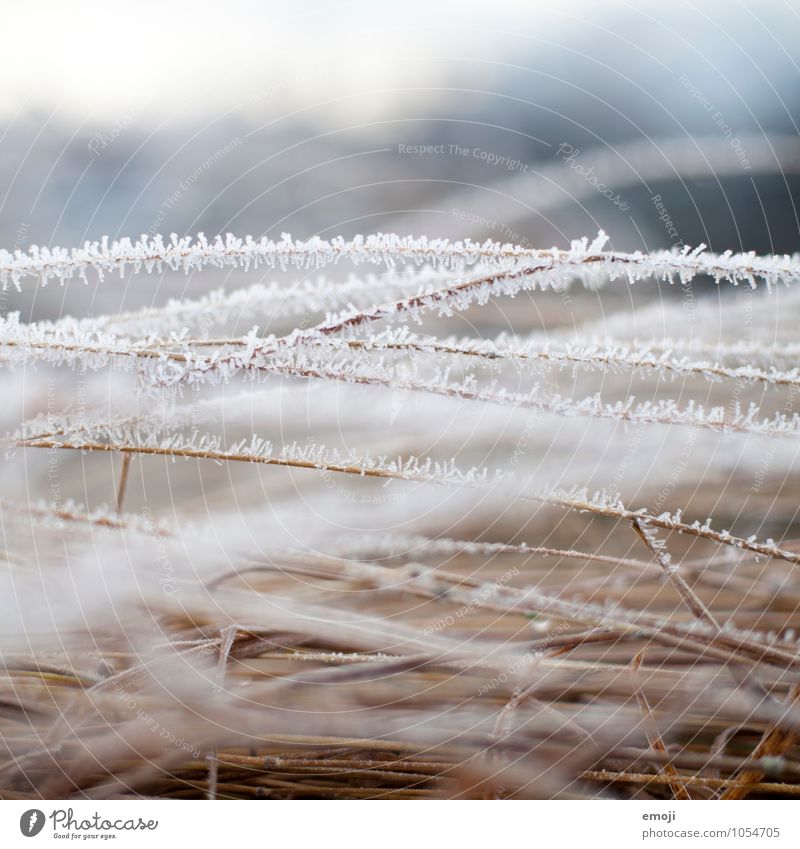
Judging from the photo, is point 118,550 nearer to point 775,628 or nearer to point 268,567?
point 268,567

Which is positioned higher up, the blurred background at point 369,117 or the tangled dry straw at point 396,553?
the blurred background at point 369,117

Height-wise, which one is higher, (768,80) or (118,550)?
(768,80)

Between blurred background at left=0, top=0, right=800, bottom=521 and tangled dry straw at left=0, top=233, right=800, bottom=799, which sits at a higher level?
blurred background at left=0, top=0, right=800, bottom=521

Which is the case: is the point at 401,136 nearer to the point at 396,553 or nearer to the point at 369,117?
the point at 369,117

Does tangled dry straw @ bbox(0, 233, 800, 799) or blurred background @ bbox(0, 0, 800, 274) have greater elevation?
blurred background @ bbox(0, 0, 800, 274)

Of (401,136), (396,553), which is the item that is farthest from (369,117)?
(396,553)

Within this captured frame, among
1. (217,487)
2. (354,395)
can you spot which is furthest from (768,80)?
(217,487)

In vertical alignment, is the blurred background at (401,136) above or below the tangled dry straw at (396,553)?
above
